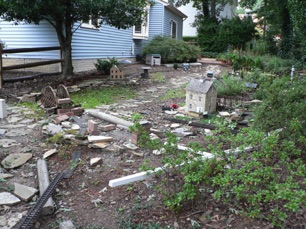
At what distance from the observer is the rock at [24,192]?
A: 3169 millimetres

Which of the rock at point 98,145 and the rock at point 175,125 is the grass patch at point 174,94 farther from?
the rock at point 98,145

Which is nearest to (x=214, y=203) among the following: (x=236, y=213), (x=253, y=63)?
(x=236, y=213)

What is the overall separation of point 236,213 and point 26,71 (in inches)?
404

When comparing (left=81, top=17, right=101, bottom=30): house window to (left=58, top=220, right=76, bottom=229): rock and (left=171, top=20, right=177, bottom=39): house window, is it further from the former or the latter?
(left=171, top=20, right=177, bottom=39): house window

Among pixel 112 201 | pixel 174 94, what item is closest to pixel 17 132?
pixel 112 201

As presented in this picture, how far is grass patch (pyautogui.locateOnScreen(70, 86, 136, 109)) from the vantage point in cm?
739

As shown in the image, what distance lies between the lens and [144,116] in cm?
628

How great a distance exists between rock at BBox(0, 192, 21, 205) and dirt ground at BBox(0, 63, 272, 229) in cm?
7

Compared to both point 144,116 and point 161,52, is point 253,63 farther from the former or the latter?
point 144,116

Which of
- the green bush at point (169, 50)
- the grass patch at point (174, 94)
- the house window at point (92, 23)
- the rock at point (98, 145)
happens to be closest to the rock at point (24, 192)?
the rock at point (98, 145)

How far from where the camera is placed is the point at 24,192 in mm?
3250

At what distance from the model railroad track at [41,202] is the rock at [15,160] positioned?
2.22ft

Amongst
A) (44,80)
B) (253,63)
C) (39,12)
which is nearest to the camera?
(39,12)

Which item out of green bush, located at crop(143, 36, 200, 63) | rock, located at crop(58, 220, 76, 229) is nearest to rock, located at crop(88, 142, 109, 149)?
rock, located at crop(58, 220, 76, 229)
